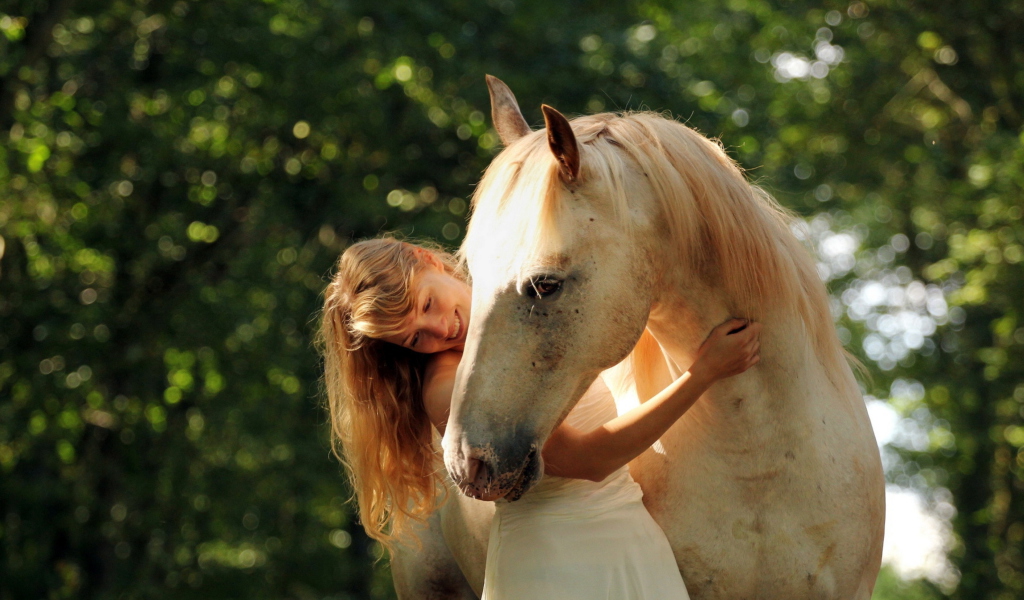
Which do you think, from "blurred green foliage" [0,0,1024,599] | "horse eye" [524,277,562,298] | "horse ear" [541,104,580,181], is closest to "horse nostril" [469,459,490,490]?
"horse eye" [524,277,562,298]

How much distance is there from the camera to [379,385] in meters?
2.85

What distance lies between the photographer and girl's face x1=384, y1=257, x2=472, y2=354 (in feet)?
8.63

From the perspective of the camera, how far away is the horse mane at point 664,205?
212cm

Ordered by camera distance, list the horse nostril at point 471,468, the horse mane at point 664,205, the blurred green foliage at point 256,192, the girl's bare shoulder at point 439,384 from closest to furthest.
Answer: the horse nostril at point 471,468, the horse mane at point 664,205, the girl's bare shoulder at point 439,384, the blurred green foliage at point 256,192

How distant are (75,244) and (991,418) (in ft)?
41.3

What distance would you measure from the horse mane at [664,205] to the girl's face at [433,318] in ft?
1.07

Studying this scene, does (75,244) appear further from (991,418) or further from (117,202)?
(991,418)

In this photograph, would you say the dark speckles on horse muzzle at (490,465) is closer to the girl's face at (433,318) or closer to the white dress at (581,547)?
the white dress at (581,547)

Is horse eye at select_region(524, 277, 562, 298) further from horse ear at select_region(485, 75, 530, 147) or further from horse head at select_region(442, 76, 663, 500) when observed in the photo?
horse ear at select_region(485, 75, 530, 147)

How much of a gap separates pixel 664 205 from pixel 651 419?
0.50 metres

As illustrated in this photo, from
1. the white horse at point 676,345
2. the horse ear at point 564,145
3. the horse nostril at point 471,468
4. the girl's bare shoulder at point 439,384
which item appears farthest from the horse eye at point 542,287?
the girl's bare shoulder at point 439,384

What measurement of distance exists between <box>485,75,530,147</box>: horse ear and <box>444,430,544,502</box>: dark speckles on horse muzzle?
898 millimetres

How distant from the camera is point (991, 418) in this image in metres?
15.0

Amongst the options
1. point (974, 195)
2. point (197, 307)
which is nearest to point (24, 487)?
point (197, 307)
